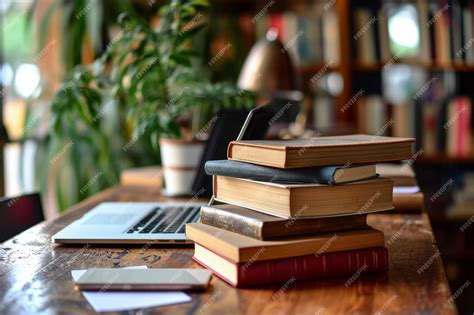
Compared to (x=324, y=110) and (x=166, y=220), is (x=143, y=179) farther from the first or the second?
(x=324, y=110)

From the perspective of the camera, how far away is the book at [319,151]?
910 mm

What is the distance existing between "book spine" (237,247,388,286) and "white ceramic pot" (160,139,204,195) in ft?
2.44

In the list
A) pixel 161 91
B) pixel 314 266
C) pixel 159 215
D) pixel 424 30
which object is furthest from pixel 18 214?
pixel 424 30

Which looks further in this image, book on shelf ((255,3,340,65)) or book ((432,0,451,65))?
book on shelf ((255,3,340,65))

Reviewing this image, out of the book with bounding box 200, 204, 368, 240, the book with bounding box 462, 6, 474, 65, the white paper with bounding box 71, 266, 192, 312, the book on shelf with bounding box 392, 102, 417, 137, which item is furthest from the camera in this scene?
the book on shelf with bounding box 392, 102, 417, 137

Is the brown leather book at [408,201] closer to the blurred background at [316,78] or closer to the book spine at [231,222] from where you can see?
the book spine at [231,222]

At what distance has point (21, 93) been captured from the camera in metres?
4.02

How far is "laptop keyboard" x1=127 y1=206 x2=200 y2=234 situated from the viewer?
120 cm

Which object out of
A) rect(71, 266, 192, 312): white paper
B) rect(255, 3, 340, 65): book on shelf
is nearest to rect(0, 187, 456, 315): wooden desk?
rect(71, 266, 192, 312): white paper

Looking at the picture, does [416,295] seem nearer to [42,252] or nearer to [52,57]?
[42,252]

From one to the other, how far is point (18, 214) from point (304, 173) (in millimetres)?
769

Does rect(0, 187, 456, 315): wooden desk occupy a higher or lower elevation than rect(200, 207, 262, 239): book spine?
lower

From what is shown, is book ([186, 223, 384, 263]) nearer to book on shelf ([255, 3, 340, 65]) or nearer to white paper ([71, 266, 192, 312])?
white paper ([71, 266, 192, 312])

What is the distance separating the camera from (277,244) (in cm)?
89
